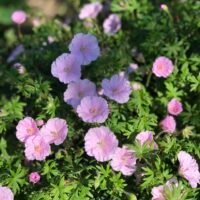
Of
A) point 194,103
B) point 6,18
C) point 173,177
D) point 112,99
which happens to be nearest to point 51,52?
point 112,99

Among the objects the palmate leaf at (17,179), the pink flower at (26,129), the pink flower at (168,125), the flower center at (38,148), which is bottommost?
the palmate leaf at (17,179)

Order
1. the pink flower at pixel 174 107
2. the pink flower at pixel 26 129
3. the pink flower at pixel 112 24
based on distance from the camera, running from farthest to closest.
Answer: the pink flower at pixel 112 24 → the pink flower at pixel 174 107 → the pink flower at pixel 26 129

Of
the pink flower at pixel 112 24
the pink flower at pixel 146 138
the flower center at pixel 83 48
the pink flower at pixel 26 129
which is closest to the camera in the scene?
the pink flower at pixel 146 138

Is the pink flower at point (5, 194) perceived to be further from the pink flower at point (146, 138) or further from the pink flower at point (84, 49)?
the pink flower at point (84, 49)

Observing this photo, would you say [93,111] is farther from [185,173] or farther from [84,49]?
[185,173]

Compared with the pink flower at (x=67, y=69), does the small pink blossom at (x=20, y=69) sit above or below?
below

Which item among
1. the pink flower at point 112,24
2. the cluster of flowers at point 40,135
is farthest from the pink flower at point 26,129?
the pink flower at point 112,24

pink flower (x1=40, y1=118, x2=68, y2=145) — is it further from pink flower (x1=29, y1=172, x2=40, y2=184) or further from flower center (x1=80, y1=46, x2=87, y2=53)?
flower center (x1=80, y1=46, x2=87, y2=53)
